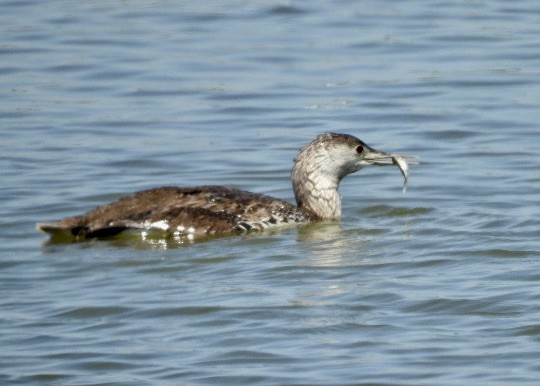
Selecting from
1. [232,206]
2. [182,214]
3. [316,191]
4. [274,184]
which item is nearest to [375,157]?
[316,191]

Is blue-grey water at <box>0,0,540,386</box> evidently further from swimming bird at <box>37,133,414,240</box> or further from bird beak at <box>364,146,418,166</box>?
bird beak at <box>364,146,418,166</box>

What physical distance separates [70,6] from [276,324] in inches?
595

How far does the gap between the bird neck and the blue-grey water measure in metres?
0.25

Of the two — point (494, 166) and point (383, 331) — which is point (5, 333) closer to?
point (383, 331)

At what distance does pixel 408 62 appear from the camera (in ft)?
69.6

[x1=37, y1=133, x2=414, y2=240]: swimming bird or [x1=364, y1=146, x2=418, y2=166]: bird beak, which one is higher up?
[x1=364, y1=146, x2=418, y2=166]: bird beak

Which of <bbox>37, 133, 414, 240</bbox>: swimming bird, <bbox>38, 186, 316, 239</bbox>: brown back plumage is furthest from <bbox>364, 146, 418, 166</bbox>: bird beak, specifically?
<bbox>38, 186, 316, 239</bbox>: brown back plumage

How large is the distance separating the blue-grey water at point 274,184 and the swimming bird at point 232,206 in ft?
0.54

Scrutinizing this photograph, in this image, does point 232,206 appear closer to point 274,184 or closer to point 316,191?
point 316,191

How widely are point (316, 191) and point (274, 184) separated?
5.15 ft

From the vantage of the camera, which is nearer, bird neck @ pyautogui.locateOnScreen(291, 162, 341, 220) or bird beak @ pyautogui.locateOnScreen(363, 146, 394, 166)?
bird neck @ pyautogui.locateOnScreen(291, 162, 341, 220)

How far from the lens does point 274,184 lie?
15.9 metres

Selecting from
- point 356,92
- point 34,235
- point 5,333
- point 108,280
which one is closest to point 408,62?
point 356,92

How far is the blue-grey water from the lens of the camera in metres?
10.2
